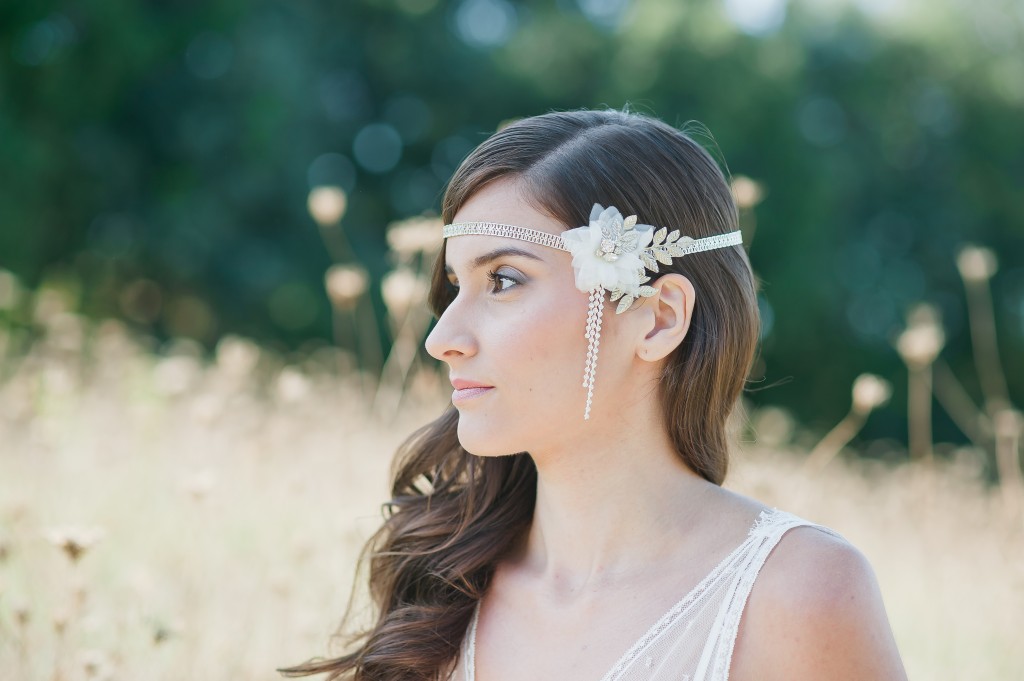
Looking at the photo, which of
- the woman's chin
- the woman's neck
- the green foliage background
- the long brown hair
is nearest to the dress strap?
the woman's neck

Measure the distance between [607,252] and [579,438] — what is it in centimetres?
47

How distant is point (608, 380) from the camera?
8.20ft

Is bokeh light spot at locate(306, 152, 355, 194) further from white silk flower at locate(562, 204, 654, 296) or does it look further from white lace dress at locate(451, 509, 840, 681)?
white lace dress at locate(451, 509, 840, 681)

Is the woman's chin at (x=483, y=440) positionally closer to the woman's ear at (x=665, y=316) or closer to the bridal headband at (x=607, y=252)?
the bridal headband at (x=607, y=252)

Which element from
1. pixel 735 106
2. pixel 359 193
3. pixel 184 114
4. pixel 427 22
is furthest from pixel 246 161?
pixel 735 106

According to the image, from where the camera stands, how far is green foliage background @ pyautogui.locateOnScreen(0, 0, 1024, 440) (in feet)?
51.2

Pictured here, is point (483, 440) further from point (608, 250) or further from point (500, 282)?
point (608, 250)

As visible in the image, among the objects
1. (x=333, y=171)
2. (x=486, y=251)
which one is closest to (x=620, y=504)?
(x=486, y=251)

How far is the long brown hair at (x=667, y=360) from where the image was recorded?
Answer: 253 centimetres

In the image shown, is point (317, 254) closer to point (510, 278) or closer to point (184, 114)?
point (184, 114)

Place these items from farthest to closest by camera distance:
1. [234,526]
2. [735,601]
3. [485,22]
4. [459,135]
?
[485,22] < [459,135] < [234,526] < [735,601]

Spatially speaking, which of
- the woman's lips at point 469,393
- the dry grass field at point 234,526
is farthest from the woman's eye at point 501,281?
the dry grass field at point 234,526

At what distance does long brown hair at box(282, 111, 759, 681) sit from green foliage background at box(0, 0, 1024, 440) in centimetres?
798

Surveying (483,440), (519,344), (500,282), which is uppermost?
(500,282)
